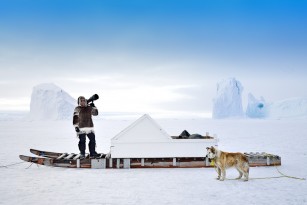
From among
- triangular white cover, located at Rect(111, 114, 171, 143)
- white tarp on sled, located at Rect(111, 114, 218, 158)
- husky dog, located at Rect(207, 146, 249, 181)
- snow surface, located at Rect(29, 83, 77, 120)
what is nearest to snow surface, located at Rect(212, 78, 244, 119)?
snow surface, located at Rect(29, 83, 77, 120)

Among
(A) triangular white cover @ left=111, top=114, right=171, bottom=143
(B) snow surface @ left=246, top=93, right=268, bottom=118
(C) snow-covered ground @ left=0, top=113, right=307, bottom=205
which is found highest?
(B) snow surface @ left=246, top=93, right=268, bottom=118

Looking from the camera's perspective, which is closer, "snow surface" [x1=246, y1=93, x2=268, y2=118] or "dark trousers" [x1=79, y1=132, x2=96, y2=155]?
"dark trousers" [x1=79, y1=132, x2=96, y2=155]

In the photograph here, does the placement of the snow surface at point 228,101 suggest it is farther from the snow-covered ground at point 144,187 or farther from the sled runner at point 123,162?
the sled runner at point 123,162

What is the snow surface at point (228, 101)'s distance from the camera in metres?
86.5

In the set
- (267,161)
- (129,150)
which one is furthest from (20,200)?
(267,161)

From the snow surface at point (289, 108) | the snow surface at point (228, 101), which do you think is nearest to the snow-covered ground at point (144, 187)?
the snow surface at point (228, 101)

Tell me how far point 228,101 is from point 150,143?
80278 mm

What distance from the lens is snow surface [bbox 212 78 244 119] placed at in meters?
86.5

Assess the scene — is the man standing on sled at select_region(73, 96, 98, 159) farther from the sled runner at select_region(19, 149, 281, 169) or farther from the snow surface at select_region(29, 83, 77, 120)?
the snow surface at select_region(29, 83, 77, 120)

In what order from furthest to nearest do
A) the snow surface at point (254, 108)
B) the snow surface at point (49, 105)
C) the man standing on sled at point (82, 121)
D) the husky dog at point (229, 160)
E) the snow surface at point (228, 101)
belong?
the snow surface at point (49, 105) → the snow surface at point (254, 108) → the snow surface at point (228, 101) → the man standing on sled at point (82, 121) → the husky dog at point (229, 160)

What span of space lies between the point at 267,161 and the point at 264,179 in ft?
7.33

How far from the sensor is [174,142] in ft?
33.7

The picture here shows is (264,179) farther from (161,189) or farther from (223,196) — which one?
(161,189)

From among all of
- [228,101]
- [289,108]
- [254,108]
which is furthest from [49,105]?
[289,108]
